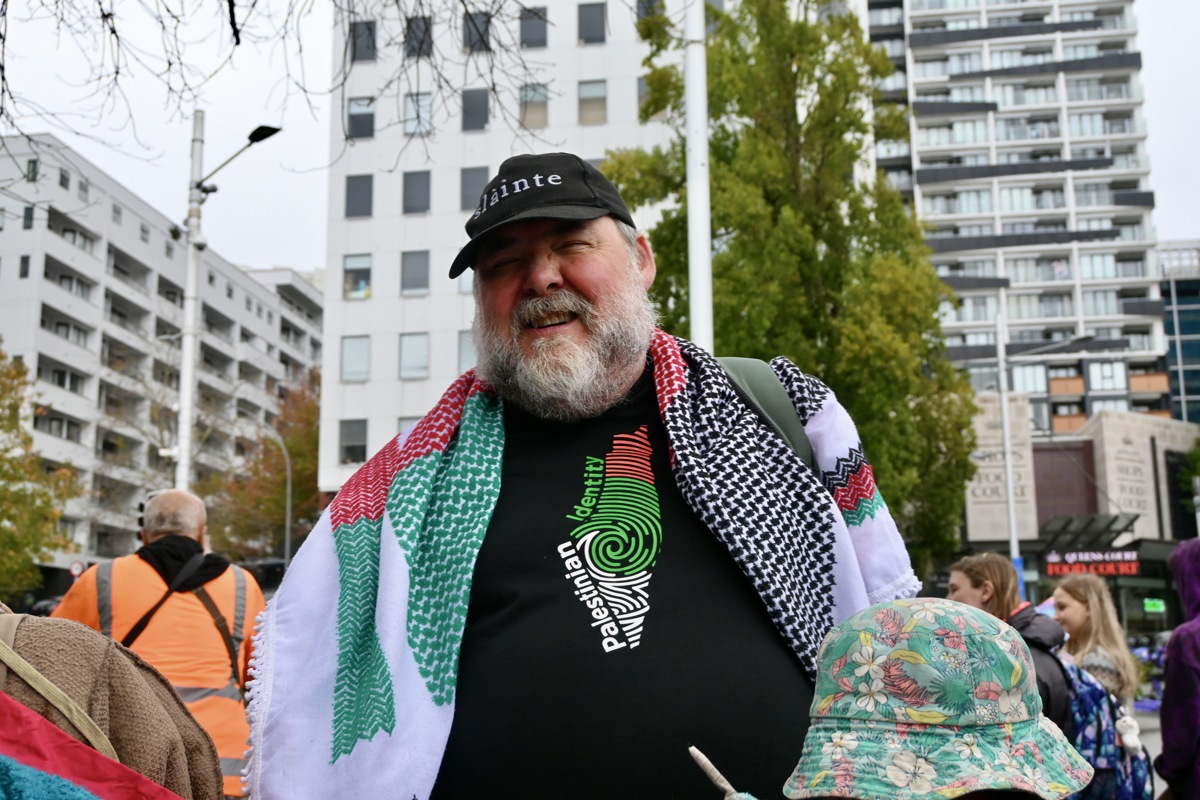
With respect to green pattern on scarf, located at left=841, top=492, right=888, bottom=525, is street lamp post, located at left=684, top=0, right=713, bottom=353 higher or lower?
higher

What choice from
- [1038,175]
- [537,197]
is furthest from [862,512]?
[1038,175]

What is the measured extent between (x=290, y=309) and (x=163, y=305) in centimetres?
2528

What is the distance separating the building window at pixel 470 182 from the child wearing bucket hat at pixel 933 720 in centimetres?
3966

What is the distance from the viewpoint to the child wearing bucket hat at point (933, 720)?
1563 millimetres

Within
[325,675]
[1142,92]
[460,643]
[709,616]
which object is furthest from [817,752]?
[1142,92]

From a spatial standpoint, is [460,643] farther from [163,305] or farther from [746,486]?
[163,305]

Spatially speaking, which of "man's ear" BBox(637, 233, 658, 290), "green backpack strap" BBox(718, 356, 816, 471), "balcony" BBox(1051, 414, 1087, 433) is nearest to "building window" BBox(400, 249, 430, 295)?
"man's ear" BBox(637, 233, 658, 290)

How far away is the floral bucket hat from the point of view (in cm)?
156

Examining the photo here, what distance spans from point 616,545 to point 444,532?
0.35 metres

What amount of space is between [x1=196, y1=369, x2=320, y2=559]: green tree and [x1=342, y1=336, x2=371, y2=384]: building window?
1057 cm

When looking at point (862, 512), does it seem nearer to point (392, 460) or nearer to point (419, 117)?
point (392, 460)

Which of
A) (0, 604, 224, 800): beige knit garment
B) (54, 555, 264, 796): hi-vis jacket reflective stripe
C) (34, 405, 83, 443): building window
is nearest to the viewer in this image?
(0, 604, 224, 800): beige knit garment

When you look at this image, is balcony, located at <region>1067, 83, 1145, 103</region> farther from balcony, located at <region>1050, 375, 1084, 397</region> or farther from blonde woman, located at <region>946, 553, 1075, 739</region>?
blonde woman, located at <region>946, 553, 1075, 739</region>

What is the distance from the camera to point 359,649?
7.88ft
